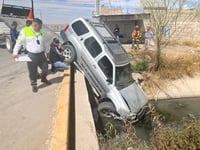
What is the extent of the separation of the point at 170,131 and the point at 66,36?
386 inches

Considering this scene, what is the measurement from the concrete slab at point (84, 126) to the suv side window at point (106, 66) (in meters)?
4.60

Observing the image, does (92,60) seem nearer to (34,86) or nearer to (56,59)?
(56,59)

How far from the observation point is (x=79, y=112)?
7574 millimetres

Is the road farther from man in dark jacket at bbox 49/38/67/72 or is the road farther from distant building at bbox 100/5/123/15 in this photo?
distant building at bbox 100/5/123/15

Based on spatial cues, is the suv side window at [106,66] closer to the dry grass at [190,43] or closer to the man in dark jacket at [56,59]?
the man in dark jacket at [56,59]

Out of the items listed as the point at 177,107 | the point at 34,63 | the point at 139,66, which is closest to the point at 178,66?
the point at 139,66

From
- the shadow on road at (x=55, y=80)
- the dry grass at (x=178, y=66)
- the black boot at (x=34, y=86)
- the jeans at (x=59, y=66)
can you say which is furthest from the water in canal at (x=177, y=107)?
the black boot at (x=34, y=86)

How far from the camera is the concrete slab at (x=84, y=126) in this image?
5.86 metres

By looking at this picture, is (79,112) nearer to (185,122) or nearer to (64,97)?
(64,97)

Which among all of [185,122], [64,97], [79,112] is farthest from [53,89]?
[185,122]

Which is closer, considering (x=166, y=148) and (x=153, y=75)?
(x=166, y=148)

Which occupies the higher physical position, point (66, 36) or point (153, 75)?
point (66, 36)

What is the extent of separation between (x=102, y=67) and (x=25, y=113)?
6.87m

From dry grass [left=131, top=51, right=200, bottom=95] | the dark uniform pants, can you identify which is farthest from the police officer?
dry grass [left=131, top=51, right=200, bottom=95]
